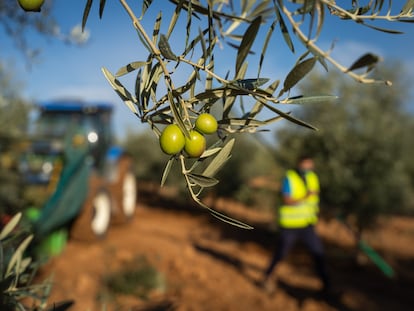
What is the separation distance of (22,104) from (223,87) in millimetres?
8664

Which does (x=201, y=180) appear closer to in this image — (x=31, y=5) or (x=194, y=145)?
(x=194, y=145)

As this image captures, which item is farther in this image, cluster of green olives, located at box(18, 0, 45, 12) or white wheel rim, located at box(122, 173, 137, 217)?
white wheel rim, located at box(122, 173, 137, 217)

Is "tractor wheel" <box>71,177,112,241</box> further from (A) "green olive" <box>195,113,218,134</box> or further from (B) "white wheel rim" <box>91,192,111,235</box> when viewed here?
(A) "green olive" <box>195,113,218,134</box>

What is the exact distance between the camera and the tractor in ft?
17.1

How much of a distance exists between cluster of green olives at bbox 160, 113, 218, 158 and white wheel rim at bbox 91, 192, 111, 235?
6.49 metres

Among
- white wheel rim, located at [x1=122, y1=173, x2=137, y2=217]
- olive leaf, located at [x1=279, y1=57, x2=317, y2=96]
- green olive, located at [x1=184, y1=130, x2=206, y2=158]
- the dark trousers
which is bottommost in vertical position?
white wheel rim, located at [x1=122, y1=173, x2=137, y2=217]

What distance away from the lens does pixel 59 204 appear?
4.99 m

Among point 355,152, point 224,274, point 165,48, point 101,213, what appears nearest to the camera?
point 165,48

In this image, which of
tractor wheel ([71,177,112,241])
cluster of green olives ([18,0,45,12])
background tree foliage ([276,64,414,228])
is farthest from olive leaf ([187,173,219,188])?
background tree foliage ([276,64,414,228])

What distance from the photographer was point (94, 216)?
22.4ft

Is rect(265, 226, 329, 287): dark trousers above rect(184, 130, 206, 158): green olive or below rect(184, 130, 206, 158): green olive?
below

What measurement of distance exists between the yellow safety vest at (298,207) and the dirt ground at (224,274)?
977 millimetres

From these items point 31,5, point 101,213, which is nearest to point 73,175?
point 101,213

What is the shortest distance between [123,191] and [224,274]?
3.46 meters
